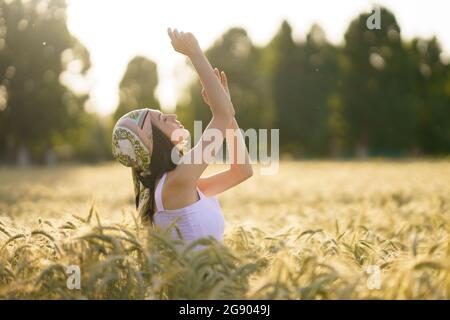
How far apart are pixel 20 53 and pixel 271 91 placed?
2602 cm

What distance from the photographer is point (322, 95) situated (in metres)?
58.6

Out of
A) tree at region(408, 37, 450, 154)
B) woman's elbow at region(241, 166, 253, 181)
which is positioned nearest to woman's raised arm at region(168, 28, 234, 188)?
woman's elbow at region(241, 166, 253, 181)

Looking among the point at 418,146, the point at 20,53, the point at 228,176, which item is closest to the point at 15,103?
the point at 20,53

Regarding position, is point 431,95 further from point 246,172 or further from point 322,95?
point 246,172

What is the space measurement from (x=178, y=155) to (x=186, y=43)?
764mm

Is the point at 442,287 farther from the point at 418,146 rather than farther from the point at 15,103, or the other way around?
the point at 418,146

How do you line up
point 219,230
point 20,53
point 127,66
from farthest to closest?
point 127,66 → point 20,53 → point 219,230

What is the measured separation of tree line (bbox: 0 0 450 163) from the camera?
54.6 m

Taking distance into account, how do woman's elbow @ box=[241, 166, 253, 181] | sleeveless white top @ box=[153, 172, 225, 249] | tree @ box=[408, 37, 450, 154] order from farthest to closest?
tree @ box=[408, 37, 450, 154], woman's elbow @ box=[241, 166, 253, 181], sleeveless white top @ box=[153, 172, 225, 249]

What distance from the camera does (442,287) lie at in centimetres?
281

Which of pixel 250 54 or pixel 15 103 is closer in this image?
pixel 15 103

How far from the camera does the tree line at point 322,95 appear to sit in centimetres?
5459

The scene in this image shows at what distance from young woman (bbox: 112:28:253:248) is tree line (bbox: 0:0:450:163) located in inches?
1754

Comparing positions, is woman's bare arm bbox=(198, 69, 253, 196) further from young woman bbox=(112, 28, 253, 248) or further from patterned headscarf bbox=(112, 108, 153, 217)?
patterned headscarf bbox=(112, 108, 153, 217)
